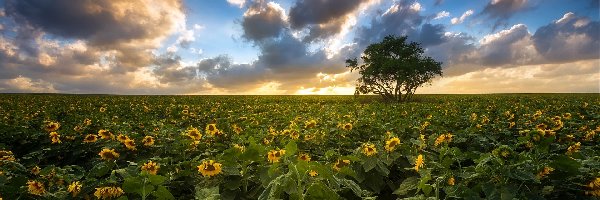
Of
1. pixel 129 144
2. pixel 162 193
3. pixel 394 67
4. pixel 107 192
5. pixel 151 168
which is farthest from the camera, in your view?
pixel 394 67

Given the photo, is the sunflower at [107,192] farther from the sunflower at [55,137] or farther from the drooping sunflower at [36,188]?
the sunflower at [55,137]

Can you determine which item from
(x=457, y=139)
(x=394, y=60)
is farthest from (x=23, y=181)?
(x=394, y=60)

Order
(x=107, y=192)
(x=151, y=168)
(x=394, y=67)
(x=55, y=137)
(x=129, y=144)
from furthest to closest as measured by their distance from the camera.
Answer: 1. (x=394, y=67)
2. (x=55, y=137)
3. (x=129, y=144)
4. (x=151, y=168)
5. (x=107, y=192)

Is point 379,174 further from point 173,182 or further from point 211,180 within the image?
point 173,182

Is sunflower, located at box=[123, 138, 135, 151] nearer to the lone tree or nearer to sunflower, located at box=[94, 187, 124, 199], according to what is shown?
A: sunflower, located at box=[94, 187, 124, 199]

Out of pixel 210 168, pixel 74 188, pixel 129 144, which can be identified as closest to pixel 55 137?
pixel 129 144

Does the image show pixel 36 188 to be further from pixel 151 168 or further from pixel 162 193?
pixel 162 193

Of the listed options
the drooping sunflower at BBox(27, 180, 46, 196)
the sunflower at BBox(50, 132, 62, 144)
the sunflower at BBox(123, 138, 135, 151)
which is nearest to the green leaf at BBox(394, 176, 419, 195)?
the drooping sunflower at BBox(27, 180, 46, 196)

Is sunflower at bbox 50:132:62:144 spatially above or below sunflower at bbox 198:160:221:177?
A: below

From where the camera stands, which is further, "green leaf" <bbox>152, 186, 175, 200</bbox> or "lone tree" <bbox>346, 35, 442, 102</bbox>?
"lone tree" <bbox>346, 35, 442, 102</bbox>

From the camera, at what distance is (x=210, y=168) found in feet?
11.0

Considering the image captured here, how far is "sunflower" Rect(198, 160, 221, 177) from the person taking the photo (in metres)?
3.32

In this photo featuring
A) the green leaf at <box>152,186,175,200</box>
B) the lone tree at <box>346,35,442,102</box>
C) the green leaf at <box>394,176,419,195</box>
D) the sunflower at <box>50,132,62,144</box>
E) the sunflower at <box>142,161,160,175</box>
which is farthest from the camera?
the lone tree at <box>346,35,442,102</box>

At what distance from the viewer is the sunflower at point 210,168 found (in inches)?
131
